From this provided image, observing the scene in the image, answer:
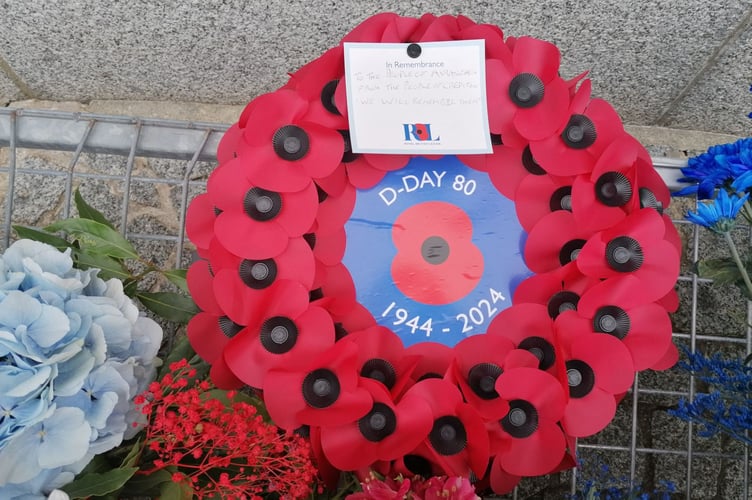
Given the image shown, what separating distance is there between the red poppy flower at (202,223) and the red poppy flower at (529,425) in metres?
0.38

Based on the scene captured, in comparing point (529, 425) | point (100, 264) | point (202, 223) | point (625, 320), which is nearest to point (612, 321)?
point (625, 320)

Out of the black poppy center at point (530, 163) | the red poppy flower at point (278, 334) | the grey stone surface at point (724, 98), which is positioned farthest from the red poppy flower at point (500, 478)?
the grey stone surface at point (724, 98)

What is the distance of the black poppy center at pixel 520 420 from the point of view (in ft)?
2.41

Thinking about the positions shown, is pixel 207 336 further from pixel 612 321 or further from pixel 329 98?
pixel 612 321

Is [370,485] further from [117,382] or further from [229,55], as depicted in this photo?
[229,55]

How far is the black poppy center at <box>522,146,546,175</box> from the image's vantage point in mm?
816

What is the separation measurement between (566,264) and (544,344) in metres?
0.10

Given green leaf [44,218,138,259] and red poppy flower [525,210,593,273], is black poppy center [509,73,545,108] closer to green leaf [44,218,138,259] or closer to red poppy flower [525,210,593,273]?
red poppy flower [525,210,593,273]

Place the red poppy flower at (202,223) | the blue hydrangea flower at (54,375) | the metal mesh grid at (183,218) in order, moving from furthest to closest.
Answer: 1. the metal mesh grid at (183,218)
2. the red poppy flower at (202,223)
3. the blue hydrangea flower at (54,375)

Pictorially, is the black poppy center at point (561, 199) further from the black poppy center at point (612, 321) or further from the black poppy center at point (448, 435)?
the black poppy center at point (448, 435)

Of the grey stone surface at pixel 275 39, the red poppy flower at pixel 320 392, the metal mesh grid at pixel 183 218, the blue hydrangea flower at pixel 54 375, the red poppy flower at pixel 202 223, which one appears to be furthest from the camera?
the grey stone surface at pixel 275 39

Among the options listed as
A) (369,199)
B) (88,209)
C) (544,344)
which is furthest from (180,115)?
(544,344)

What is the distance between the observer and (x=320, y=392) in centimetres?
73

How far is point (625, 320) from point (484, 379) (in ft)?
0.56
